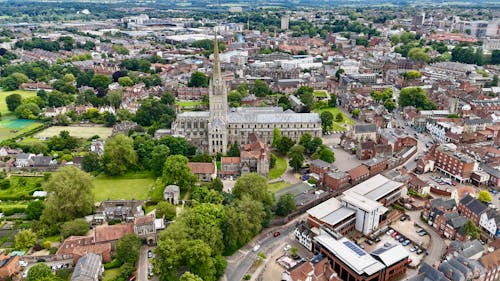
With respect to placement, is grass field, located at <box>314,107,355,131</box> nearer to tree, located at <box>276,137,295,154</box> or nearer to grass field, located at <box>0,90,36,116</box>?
tree, located at <box>276,137,295,154</box>

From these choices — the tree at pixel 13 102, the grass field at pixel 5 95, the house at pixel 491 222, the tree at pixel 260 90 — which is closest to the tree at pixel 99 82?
the grass field at pixel 5 95

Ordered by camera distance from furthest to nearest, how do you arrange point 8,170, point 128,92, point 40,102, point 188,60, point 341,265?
point 188,60 → point 128,92 → point 40,102 → point 8,170 → point 341,265

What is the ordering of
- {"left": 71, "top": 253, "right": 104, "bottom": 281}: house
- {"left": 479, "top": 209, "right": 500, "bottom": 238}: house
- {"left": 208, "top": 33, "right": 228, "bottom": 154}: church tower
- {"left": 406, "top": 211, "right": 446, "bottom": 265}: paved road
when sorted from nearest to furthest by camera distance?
{"left": 71, "top": 253, "right": 104, "bottom": 281}: house
{"left": 406, "top": 211, "right": 446, "bottom": 265}: paved road
{"left": 479, "top": 209, "right": 500, "bottom": 238}: house
{"left": 208, "top": 33, "right": 228, "bottom": 154}: church tower

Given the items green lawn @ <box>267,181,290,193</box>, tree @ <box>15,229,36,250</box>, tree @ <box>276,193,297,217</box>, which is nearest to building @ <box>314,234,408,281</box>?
tree @ <box>276,193,297,217</box>

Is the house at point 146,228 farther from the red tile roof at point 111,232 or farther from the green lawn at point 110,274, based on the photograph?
the green lawn at point 110,274

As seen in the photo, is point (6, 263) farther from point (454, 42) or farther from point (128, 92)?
point (454, 42)

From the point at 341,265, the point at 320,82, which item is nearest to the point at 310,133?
the point at 341,265
